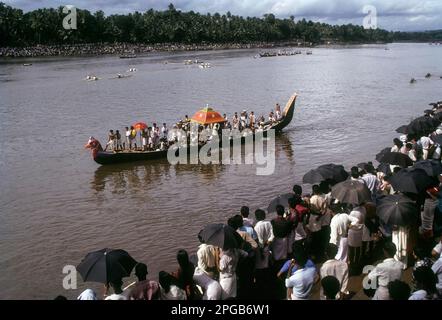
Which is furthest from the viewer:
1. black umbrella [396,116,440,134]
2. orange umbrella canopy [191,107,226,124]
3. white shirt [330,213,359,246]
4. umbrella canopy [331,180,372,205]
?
orange umbrella canopy [191,107,226,124]

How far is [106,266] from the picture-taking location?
7.66m

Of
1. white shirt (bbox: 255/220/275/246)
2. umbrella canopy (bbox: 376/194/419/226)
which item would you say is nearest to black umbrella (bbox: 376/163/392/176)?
umbrella canopy (bbox: 376/194/419/226)

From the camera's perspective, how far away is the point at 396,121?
3428 cm

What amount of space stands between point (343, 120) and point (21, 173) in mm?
22273

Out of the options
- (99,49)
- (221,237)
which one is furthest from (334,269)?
(99,49)

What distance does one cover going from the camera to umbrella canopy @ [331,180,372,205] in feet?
32.3

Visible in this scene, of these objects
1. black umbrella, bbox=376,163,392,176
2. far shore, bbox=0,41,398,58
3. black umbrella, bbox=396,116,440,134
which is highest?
far shore, bbox=0,41,398,58

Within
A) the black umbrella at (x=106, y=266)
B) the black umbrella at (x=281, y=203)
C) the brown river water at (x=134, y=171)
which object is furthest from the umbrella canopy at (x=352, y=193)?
the brown river water at (x=134, y=171)

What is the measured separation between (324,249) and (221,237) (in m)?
3.15

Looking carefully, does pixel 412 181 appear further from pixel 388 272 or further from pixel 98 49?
pixel 98 49

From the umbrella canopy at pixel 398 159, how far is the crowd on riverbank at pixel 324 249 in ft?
3.33

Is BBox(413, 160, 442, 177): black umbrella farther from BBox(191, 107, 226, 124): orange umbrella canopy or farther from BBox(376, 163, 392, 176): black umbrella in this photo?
BBox(191, 107, 226, 124): orange umbrella canopy

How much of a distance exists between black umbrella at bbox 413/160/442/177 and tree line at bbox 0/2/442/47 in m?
125

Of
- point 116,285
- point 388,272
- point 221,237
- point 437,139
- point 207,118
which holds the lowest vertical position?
point 116,285
